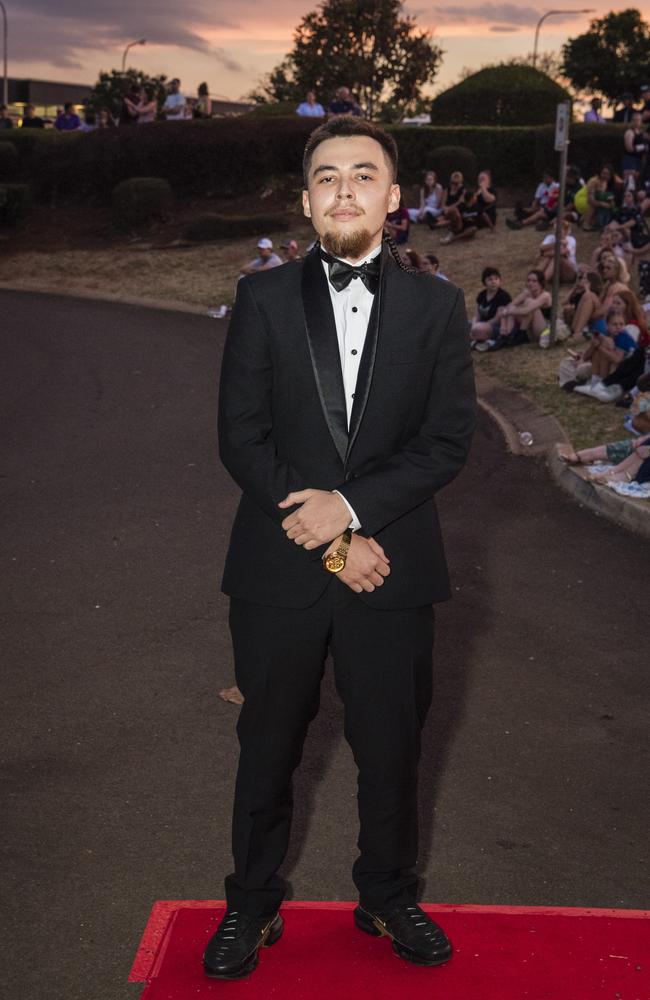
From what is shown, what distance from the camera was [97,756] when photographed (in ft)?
17.7

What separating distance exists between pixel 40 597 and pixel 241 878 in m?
4.20

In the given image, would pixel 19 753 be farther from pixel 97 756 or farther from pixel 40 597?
pixel 40 597

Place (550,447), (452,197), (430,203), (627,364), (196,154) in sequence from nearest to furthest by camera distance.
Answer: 1. (550,447)
2. (627,364)
3. (452,197)
4. (430,203)
5. (196,154)

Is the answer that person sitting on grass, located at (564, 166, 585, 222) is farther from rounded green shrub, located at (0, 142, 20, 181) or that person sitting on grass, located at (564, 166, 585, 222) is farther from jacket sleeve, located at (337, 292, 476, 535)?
jacket sleeve, located at (337, 292, 476, 535)

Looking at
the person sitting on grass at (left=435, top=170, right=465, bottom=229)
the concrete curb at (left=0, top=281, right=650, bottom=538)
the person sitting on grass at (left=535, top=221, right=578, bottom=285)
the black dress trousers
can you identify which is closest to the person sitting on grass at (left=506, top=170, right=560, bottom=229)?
the person sitting on grass at (left=435, top=170, right=465, bottom=229)

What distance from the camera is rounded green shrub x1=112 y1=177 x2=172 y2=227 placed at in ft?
97.9

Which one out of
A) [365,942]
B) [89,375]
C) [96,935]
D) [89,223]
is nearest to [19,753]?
[96,935]

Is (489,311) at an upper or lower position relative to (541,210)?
lower

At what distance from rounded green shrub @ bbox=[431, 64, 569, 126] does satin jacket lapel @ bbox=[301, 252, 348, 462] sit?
106ft

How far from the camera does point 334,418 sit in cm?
345

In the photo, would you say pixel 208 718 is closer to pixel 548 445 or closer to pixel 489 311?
pixel 548 445

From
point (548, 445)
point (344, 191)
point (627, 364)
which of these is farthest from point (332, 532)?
point (627, 364)

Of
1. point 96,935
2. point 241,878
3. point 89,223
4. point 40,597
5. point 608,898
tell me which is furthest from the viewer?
point 89,223

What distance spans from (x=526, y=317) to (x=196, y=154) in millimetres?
17560
